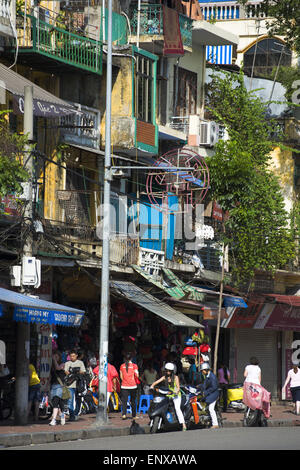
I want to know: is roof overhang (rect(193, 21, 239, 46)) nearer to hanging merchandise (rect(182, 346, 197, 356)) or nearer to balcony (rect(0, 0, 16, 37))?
hanging merchandise (rect(182, 346, 197, 356))

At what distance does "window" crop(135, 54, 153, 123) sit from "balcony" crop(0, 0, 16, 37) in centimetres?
604

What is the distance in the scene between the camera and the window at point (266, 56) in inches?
1779

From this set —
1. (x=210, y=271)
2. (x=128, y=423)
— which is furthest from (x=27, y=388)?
(x=210, y=271)

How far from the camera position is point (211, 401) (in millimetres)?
23656

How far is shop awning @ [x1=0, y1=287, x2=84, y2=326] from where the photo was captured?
65.6 feet

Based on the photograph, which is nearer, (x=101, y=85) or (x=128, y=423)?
(x=128, y=423)

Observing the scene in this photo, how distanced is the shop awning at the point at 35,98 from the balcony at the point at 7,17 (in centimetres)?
77

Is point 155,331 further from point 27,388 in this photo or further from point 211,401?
point 27,388

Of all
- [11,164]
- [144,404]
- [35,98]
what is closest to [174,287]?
[144,404]

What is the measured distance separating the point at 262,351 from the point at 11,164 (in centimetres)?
2341

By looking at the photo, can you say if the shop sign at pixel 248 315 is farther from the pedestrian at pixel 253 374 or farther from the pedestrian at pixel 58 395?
the pedestrian at pixel 58 395

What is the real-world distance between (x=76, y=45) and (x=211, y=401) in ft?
31.5

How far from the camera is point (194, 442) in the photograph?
1806 cm

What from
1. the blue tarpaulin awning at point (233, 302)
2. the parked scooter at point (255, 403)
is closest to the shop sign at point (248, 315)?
the blue tarpaulin awning at point (233, 302)
